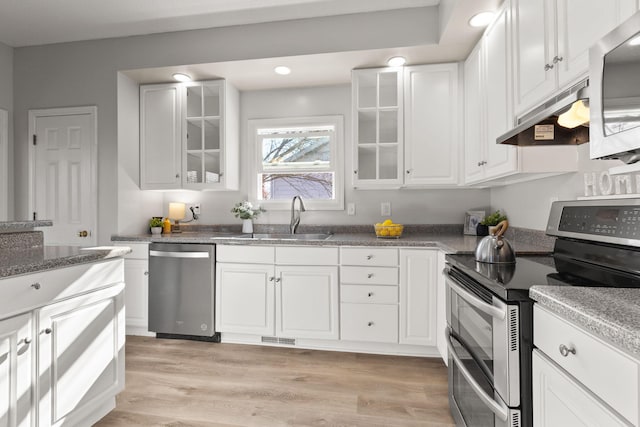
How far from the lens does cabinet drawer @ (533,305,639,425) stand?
65 centimetres

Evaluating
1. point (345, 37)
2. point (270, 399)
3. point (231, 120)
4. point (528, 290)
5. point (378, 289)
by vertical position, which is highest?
point (345, 37)

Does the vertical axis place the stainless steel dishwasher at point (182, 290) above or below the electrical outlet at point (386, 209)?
below

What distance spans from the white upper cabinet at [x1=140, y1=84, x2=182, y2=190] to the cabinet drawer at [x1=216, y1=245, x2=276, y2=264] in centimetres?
92

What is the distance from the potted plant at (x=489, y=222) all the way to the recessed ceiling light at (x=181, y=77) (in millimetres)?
2945

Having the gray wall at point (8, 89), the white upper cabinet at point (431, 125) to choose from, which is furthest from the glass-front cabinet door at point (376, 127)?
the gray wall at point (8, 89)

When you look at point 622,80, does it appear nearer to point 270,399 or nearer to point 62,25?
point 270,399

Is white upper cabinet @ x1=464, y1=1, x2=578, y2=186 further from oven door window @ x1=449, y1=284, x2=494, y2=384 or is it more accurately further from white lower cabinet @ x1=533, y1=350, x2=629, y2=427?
white lower cabinet @ x1=533, y1=350, x2=629, y2=427

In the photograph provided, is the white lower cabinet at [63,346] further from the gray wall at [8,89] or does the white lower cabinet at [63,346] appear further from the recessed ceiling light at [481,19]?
the recessed ceiling light at [481,19]

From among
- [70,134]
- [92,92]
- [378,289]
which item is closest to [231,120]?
[92,92]

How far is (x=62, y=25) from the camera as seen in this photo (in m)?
2.98

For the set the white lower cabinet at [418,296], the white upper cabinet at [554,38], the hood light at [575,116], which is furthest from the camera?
the white lower cabinet at [418,296]

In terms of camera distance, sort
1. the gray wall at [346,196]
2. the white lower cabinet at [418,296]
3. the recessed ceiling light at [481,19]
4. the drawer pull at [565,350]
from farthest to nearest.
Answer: the gray wall at [346,196], the white lower cabinet at [418,296], the recessed ceiling light at [481,19], the drawer pull at [565,350]

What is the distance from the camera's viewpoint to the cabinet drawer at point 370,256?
263 centimetres

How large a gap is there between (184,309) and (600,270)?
2828 millimetres
